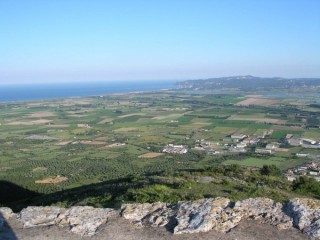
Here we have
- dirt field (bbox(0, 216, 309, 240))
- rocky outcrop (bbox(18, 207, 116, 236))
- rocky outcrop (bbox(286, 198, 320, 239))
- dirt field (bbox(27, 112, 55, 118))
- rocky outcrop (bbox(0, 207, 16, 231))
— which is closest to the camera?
dirt field (bbox(0, 216, 309, 240))

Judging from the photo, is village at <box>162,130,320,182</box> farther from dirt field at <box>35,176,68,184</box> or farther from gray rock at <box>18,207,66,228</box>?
gray rock at <box>18,207,66,228</box>

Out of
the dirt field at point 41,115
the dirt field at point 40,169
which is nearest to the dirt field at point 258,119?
the dirt field at point 41,115

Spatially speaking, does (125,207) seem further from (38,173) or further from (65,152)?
(65,152)

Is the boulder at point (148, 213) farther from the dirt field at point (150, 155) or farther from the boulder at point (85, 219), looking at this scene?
the dirt field at point (150, 155)

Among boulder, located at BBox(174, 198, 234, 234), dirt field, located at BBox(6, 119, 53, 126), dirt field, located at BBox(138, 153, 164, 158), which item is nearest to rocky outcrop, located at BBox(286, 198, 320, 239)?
boulder, located at BBox(174, 198, 234, 234)

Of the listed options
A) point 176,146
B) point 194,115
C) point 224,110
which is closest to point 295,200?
point 176,146

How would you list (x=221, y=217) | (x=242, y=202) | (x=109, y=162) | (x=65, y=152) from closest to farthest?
(x=221, y=217) → (x=242, y=202) → (x=109, y=162) → (x=65, y=152)

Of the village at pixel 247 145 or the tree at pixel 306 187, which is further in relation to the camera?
the village at pixel 247 145

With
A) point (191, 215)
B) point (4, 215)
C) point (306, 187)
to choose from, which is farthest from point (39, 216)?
point (306, 187)
